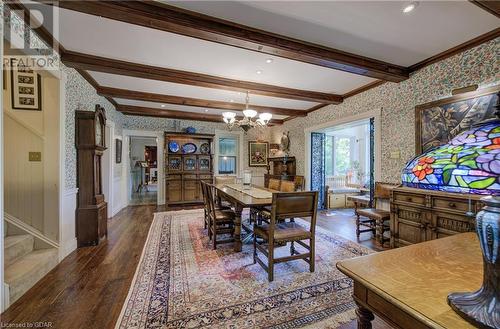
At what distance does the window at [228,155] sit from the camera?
7031 millimetres

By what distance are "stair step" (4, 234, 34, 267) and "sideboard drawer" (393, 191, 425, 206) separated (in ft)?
15.0

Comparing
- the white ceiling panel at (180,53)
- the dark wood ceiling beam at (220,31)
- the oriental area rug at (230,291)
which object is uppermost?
the white ceiling panel at (180,53)

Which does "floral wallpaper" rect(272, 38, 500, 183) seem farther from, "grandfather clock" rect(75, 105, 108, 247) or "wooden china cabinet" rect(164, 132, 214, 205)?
"grandfather clock" rect(75, 105, 108, 247)

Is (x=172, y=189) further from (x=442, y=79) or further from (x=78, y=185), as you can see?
(x=442, y=79)

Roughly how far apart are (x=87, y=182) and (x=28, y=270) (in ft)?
4.33

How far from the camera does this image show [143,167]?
9875 millimetres

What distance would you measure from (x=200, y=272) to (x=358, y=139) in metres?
6.32

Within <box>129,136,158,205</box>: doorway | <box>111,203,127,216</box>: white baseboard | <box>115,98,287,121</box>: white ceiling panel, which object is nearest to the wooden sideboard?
<box>115,98,287,121</box>: white ceiling panel

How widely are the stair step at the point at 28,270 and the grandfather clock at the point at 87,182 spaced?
50 cm

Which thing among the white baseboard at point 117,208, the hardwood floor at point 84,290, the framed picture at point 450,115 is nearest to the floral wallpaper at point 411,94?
the framed picture at point 450,115

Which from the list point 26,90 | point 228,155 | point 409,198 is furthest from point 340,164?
point 26,90

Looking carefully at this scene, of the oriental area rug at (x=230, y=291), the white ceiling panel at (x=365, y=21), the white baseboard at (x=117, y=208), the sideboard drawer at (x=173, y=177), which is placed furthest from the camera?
the sideboard drawer at (x=173, y=177)

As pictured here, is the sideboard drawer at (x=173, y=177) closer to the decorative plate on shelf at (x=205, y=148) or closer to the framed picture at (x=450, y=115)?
the decorative plate on shelf at (x=205, y=148)

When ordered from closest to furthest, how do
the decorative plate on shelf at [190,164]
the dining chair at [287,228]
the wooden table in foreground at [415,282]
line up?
the wooden table in foreground at [415,282]
the dining chair at [287,228]
the decorative plate on shelf at [190,164]
